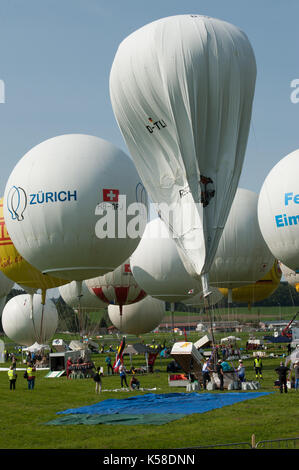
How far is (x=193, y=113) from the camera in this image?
2420cm

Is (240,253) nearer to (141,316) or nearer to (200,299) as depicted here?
(141,316)

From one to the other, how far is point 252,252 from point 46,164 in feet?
46.6

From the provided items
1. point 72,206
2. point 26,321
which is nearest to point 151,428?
point 72,206

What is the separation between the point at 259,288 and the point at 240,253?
7754mm

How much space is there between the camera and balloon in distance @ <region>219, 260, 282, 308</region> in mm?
42812

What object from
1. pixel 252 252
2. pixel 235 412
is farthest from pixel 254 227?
pixel 235 412

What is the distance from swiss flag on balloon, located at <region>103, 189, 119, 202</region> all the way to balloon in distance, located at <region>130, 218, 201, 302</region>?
38.5ft

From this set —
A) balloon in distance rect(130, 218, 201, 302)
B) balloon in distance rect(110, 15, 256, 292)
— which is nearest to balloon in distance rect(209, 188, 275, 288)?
balloon in distance rect(130, 218, 201, 302)

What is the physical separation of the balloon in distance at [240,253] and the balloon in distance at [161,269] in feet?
10.8

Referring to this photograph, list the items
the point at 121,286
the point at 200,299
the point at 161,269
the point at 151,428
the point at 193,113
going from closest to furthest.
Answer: the point at 151,428 → the point at 193,113 → the point at 161,269 → the point at 121,286 → the point at 200,299

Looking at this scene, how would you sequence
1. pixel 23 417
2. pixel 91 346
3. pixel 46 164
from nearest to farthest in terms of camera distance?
1. pixel 23 417
2. pixel 46 164
3. pixel 91 346

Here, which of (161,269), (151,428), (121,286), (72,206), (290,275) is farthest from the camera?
(290,275)
